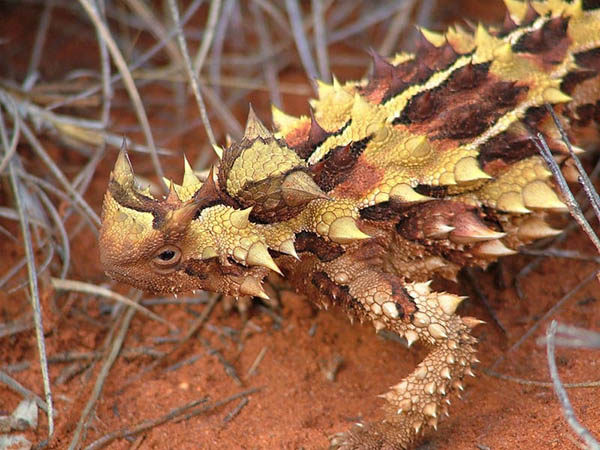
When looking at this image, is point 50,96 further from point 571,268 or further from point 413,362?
point 571,268

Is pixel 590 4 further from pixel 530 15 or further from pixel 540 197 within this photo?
pixel 540 197

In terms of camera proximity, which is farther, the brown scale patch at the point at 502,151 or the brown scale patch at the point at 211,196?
the brown scale patch at the point at 502,151

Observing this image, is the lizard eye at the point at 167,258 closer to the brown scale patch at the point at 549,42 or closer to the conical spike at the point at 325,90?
the conical spike at the point at 325,90

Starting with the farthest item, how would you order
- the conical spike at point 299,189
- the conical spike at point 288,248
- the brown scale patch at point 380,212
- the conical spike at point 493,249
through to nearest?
the conical spike at point 493,249, the brown scale patch at point 380,212, the conical spike at point 288,248, the conical spike at point 299,189

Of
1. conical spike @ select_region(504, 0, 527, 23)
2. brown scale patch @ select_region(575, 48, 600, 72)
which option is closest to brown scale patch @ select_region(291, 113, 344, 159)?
brown scale patch @ select_region(575, 48, 600, 72)

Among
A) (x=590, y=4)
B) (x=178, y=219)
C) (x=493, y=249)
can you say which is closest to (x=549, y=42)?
(x=590, y=4)

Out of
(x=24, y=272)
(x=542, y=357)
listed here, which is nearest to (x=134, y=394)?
(x=24, y=272)

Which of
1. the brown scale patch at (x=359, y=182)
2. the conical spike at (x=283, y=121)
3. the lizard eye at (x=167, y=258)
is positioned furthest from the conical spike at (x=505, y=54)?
the lizard eye at (x=167, y=258)
